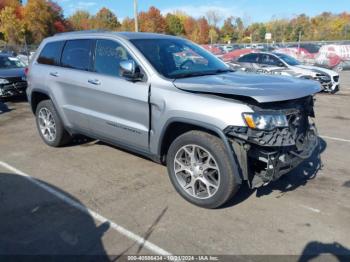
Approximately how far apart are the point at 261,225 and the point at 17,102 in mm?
10124

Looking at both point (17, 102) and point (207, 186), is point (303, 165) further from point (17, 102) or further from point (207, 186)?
point (17, 102)

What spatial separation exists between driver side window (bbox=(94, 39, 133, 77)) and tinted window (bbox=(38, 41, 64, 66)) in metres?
1.07

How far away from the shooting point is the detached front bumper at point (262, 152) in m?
3.42

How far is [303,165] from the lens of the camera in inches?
201

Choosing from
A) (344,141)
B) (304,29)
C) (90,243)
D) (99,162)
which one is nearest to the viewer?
(90,243)

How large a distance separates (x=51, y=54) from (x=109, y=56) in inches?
62.4

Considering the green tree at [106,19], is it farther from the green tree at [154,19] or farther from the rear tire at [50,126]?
the rear tire at [50,126]

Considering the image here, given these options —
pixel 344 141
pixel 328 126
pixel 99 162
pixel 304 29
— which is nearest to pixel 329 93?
A: pixel 328 126

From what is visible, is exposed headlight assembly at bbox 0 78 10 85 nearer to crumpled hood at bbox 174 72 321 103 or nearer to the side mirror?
the side mirror

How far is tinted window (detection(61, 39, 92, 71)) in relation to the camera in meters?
5.02

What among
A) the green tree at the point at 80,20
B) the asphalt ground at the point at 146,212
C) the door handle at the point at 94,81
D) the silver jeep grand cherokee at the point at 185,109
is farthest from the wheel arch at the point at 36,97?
the green tree at the point at 80,20

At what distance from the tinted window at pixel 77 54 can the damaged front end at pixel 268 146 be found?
2.60 metres

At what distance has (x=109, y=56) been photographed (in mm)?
4715

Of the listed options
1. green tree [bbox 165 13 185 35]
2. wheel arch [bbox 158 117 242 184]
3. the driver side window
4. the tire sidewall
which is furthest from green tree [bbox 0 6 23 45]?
wheel arch [bbox 158 117 242 184]
